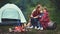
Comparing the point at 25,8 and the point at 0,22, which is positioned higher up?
the point at 25,8

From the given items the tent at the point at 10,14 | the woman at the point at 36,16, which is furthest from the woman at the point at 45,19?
the tent at the point at 10,14

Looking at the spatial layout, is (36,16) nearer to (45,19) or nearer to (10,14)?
(45,19)

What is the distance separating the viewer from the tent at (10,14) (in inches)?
63.1

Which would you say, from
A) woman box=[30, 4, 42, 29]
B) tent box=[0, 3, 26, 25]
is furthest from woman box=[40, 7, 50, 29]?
tent box=[0, 3, 26, 25]

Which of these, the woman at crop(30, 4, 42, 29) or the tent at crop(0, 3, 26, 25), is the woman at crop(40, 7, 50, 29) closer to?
the woman at crop(30, 4, 42, 29)

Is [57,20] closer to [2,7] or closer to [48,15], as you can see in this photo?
[48,15]

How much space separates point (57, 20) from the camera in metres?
1.62

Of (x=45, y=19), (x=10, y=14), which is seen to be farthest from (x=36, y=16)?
(x=10, y=14)

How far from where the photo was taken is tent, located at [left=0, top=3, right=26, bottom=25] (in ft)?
5.25

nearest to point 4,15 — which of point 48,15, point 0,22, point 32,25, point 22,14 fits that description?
point 0,22

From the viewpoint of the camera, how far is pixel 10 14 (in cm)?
160

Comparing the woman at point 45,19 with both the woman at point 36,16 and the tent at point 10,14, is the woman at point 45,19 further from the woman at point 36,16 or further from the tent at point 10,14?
the tent at point 10,14

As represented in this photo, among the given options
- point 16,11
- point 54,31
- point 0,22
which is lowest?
point 54,31

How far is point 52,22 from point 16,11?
39 centimetres
